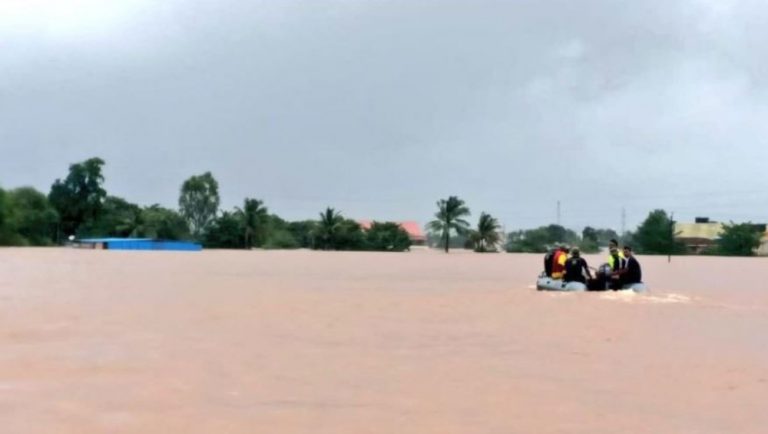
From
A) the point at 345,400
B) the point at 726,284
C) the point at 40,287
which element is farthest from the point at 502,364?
the point at 726,284

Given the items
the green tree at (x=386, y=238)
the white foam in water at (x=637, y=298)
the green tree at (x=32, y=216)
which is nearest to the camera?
the white foam in water at (x=637, y=298)

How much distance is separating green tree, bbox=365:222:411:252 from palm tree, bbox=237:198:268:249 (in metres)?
9.19

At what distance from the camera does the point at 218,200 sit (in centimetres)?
8044

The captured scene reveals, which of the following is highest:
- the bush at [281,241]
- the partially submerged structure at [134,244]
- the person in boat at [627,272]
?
the bush at [281,241]

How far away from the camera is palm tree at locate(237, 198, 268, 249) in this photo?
73.2 m

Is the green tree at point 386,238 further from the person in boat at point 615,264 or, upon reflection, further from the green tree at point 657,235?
Answer: the person in boat at point 615,264

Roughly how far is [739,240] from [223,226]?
141 feet

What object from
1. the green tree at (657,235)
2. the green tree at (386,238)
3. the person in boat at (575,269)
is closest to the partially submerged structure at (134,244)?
the green tree at (386,238)

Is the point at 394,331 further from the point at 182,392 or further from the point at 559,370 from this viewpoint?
the point at 182,392

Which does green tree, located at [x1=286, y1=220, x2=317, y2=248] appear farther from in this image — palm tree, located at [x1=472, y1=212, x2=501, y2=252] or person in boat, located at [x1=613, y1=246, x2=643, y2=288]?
person in boat, located at [x1=613, y1=246, x2=643, y2=288]

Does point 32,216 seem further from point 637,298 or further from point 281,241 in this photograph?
point 637,298

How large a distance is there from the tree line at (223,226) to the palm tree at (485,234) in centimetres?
9

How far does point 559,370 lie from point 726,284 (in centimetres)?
2049

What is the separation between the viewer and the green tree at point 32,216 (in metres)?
65.1
